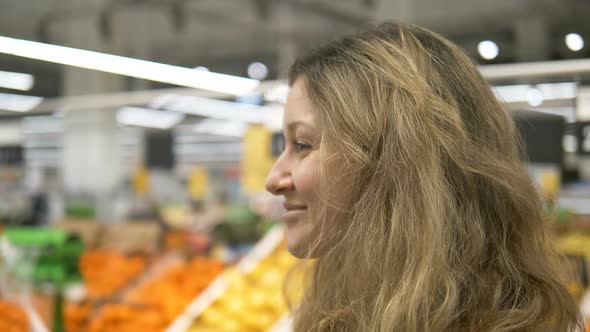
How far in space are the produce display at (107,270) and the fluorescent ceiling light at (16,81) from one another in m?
1.00

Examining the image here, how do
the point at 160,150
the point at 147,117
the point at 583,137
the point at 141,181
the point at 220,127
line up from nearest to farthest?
the point at 583,137, the point at 147,117, the point at 220,127, the point at 160,150, the point at 141,181

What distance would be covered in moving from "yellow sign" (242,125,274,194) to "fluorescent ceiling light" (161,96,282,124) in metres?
0.17

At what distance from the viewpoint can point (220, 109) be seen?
11.5 ft

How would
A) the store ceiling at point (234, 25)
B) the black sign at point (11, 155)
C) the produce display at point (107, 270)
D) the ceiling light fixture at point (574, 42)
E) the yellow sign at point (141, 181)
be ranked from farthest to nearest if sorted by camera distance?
the yellow sign at point (141, 181) < the black sign at point (11, 155) < the produce display at point (107, 270) < the ceiling light fixture at point (574, 42) < the store ceiling at point (234, 25)

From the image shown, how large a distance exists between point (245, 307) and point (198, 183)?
336 cm

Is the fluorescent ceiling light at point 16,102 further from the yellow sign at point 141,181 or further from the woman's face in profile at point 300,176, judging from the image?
the yellow sign at point 141,181

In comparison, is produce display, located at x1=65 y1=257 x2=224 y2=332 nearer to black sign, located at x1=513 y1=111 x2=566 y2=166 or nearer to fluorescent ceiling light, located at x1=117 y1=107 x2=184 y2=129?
fluorescent ceiling light, located at x1=117 y1=107 x2=184 y2=129

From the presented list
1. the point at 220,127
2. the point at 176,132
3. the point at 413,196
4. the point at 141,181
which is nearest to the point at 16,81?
→ the point at 413,196

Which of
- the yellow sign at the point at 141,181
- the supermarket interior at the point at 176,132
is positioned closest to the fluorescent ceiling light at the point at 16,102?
the supermarket interior at the point at 176,132

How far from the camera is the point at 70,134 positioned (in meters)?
3.18

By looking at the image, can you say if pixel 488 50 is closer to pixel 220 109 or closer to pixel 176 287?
pixel 220 109

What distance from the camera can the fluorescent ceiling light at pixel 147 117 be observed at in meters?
3.16

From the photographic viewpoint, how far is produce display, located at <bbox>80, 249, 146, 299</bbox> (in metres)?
2.78

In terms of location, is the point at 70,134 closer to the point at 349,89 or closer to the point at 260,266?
the point at 260,266
